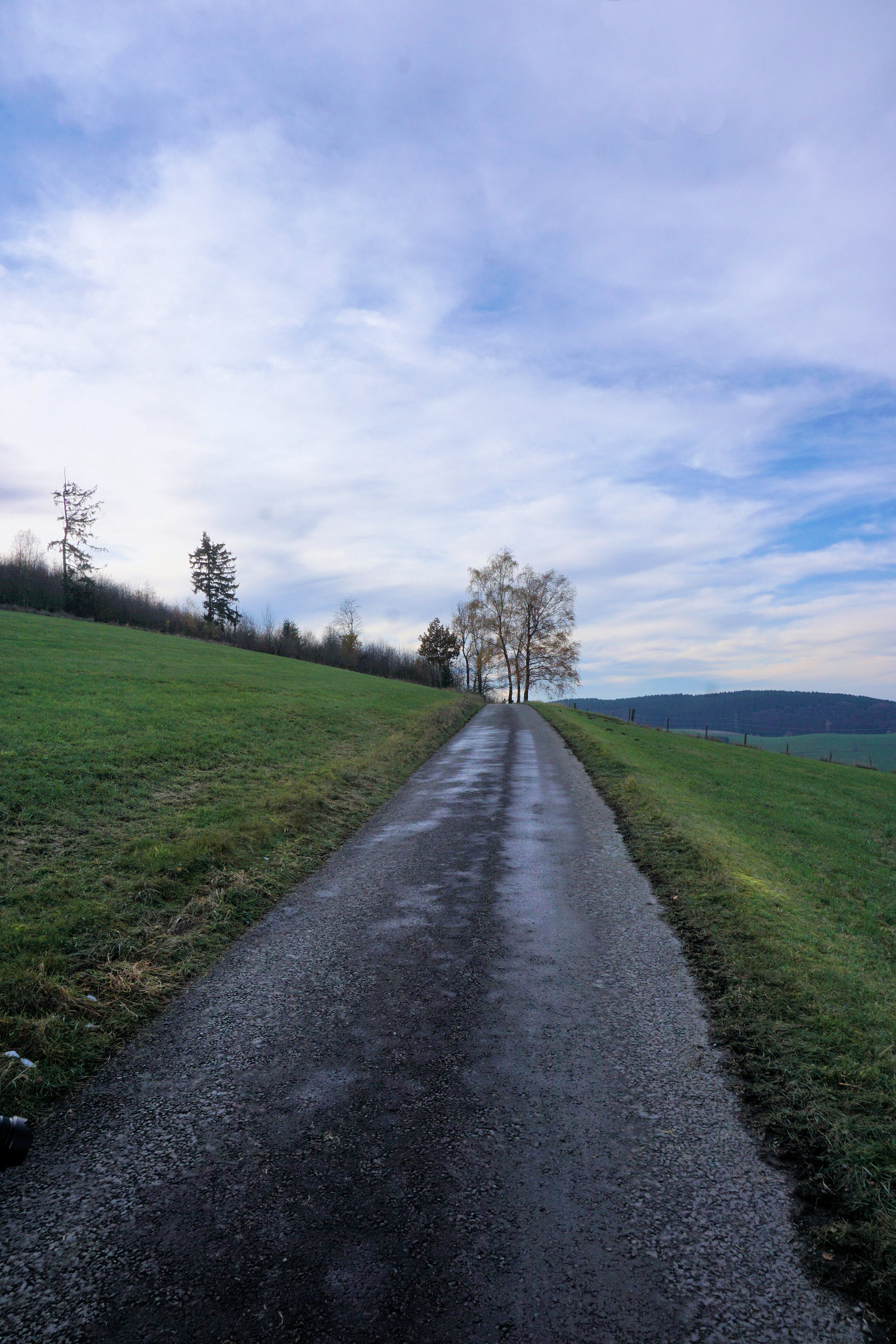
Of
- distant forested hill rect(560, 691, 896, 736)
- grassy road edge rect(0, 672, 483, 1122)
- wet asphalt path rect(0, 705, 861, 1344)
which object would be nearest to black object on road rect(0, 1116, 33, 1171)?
wet asphalt path rect(0, 705, 861, 1344)

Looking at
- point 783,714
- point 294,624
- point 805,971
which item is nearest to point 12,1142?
point 805,971

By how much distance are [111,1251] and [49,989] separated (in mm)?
2482

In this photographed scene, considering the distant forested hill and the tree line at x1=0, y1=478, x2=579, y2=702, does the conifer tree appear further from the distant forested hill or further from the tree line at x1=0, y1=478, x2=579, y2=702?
the distant forested hill

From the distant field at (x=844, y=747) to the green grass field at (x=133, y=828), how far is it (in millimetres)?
63284

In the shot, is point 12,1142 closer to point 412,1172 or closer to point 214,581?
point 412,1172

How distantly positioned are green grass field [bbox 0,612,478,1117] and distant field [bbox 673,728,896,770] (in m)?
63.3

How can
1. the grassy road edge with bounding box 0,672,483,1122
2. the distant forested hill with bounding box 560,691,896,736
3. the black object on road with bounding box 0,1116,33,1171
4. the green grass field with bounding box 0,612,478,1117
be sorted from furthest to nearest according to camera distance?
the distant forested hill with bounding box 560,691,896,736
the green grass field with bounding box 0,612,478,1117
the grassy road edge with bounding box 0,672,483,1122
the black object on road with bounding box 0,1116,33,1171

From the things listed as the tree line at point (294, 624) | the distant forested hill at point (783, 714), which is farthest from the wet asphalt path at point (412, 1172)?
the distant forested hill at point (783, 714)

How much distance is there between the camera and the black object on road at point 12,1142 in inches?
111

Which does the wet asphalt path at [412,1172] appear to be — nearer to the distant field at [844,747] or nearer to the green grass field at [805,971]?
the green grass field at [805,971]

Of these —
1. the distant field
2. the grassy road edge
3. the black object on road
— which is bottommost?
the distant field

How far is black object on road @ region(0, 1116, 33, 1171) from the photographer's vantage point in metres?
2.82

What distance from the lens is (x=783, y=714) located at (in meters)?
182

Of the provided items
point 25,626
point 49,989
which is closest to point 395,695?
point 25,626
